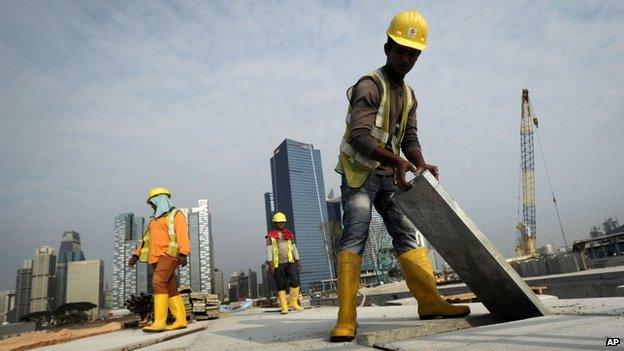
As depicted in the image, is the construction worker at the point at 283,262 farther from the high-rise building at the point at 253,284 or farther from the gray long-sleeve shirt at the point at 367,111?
the high-rise building at the point at 253,284

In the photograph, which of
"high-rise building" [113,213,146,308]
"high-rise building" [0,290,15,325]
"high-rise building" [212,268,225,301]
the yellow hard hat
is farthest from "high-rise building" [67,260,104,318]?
the yellow hard hat

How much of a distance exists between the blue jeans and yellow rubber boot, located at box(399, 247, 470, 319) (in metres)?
0.09

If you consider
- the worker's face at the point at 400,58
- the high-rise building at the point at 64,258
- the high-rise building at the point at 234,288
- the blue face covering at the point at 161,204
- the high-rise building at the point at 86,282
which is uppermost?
the high-rise building at the point at 64,258

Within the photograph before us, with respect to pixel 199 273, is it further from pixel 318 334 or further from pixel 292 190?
pixel 318 334

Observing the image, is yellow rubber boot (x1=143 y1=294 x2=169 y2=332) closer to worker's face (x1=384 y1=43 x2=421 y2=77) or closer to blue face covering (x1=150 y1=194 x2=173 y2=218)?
blue face covering (x1=150 y1=194 x2=173 y2=218)

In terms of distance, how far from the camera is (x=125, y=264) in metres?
149

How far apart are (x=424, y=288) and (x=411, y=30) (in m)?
2.01

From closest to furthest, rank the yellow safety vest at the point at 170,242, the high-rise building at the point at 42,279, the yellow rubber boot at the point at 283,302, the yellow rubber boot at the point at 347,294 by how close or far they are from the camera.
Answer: the yellow rubber boot at the point at 347,294 < the yellow safety vest at the point at 170,242 < the yellow rubber boot at the point at 283,302 < the high-rise building at the point at 42,279

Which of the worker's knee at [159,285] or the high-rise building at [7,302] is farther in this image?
the high-rise building at [7,302]

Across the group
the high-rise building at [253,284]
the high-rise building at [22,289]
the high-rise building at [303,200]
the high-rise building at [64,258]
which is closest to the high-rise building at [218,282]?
the high-rise building at [253,284]

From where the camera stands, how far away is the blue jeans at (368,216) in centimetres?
284

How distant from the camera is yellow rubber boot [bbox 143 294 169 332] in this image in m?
5.12

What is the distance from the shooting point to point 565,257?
17.7 meters

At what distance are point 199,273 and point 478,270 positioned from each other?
16232 cm
